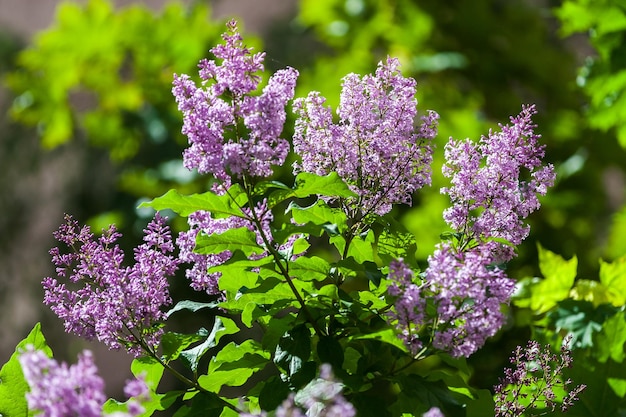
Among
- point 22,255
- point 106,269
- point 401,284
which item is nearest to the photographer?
point 401,284

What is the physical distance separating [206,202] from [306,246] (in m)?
0.12

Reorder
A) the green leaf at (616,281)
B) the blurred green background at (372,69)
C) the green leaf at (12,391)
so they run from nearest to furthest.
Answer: the green leaf at (12,391) < the green leaf at (616,281) < the blurred green background at (372,69)

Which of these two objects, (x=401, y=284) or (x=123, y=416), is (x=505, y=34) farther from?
(x=123, y=416)

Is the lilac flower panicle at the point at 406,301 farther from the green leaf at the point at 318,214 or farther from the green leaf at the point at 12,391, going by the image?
the green leaf at the point at 12,391

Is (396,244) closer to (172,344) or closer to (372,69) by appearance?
(172,344)

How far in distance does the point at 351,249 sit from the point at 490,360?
1596mm

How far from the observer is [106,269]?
0.77 metres

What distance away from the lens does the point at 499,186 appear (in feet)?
2.57

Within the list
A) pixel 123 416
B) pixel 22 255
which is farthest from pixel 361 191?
pixel 22 255

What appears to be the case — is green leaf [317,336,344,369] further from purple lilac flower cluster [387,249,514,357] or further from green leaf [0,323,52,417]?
green leaf [0,323,52,417]

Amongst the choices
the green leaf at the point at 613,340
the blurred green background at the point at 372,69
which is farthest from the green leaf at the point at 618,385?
the blurred green background at the point at 372,69

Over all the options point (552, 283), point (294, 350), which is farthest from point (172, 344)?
point (552, 283)

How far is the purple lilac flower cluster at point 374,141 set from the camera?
2.58ft

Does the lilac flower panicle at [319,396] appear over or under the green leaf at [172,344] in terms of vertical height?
under
